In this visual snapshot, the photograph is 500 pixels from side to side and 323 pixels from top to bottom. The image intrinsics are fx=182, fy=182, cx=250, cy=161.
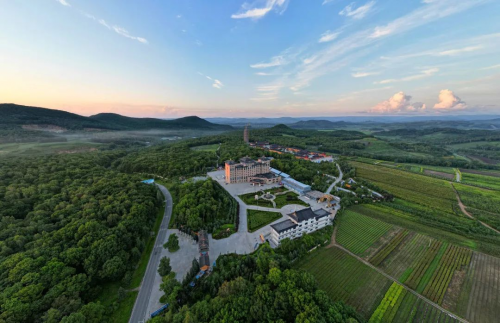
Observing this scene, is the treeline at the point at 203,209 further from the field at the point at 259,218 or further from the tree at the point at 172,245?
the tree at the point at 172,245

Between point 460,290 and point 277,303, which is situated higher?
point 277,303

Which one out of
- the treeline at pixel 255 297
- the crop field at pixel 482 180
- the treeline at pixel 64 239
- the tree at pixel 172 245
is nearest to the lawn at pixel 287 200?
the treeline at pixel 255 297

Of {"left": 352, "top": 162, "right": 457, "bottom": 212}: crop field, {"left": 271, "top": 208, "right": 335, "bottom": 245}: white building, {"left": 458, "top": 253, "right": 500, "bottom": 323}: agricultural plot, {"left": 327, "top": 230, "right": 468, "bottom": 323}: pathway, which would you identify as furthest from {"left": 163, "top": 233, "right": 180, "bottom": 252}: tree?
{"left": 352, "top": 162, "right": 457, "bottom": 212}: crop field

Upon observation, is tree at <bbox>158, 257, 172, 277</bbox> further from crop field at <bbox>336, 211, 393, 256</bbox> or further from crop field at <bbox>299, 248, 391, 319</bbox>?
crop field at <bbox>336, 211, 393, 256</bbox>

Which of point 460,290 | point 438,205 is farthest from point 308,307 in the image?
point 438,205

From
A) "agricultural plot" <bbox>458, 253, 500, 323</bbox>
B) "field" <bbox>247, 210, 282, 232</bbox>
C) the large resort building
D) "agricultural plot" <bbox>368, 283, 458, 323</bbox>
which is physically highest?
the large resort building

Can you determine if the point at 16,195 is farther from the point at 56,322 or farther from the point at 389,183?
the point at 389,183
